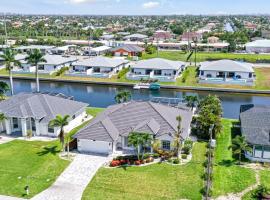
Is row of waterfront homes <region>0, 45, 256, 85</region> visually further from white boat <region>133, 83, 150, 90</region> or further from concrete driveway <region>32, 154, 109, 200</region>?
concrete driveway <region>32, 154, 109, 200</region>

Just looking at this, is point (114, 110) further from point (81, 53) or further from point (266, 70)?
point (81, 53)

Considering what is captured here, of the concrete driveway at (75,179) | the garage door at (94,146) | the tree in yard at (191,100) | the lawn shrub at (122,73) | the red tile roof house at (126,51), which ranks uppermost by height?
the red tile roof house at (126,51)

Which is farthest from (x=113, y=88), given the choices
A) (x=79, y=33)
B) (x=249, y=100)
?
(x=79, y=33)

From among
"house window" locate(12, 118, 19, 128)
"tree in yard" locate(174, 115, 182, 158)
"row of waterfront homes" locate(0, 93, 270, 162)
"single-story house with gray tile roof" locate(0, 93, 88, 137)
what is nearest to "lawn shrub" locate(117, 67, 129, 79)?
"row of waterfront homes" locate(0, 93, 270, 162)

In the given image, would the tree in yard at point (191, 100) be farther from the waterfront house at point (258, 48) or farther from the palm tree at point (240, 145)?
the waterfront house at point (258, 48)

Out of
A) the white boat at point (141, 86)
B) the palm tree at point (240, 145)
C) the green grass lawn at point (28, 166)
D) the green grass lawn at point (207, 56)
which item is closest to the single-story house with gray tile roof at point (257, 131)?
the palm tree at point (240, 145)
